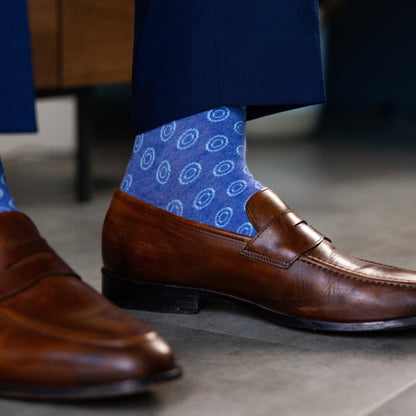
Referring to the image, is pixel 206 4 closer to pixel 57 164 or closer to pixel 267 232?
pixel 267 232

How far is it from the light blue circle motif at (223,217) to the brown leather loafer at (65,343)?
0.64 feet

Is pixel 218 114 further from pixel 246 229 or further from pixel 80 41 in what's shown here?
pixel 80 41

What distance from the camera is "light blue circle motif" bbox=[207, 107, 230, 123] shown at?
75 centimetres

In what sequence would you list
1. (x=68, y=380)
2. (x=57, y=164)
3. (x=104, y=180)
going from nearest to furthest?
(x=68, y=380) → (x=104, y=180) → (x=57, y=164)

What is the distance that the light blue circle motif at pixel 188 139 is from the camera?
0.76 metres

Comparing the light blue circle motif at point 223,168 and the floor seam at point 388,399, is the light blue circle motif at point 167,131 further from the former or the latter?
the floor seam at point 388,399

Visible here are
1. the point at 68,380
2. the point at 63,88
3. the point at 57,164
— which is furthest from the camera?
the point at 57,164

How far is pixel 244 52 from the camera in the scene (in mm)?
727

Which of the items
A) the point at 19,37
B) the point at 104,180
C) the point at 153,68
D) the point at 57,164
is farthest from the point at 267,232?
the point at 57,164

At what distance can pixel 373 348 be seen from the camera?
0.67m

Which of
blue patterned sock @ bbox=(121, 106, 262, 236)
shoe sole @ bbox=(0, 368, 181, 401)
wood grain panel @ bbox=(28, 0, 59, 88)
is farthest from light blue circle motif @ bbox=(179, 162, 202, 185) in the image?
wood grain panel @ bbox=(28, 0, 59, 88)

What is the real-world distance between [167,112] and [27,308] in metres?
0.31

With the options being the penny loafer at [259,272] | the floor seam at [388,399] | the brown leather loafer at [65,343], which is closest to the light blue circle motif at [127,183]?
the penny loafer at [259,272]

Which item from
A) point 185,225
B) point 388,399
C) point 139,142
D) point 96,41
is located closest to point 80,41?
point 96,41
